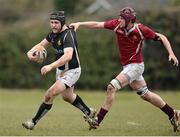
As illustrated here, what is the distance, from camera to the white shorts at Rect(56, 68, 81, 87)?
1358 centimetres

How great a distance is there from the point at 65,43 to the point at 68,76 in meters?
0.69

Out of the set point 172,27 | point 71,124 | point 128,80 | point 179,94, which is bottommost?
point 179,94

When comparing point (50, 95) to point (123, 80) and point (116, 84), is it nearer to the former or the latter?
point (116, 84)

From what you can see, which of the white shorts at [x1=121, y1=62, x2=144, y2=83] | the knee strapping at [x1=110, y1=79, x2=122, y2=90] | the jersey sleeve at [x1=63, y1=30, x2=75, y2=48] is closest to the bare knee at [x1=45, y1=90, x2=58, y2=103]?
the jersey sleeve at [x1=63, y1=30, x2=75, y2=48]

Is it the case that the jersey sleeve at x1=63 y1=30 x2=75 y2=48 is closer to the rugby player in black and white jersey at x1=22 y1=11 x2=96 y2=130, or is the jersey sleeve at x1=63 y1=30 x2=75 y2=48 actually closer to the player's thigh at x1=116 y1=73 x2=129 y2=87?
the rugby player in black and white jersey at x1=22 y1=11 x2=96 y2=130

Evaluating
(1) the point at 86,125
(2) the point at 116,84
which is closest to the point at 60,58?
(2) the point at 116,84

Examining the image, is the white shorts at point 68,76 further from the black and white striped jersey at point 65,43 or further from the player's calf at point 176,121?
the player's calf at point 176,121

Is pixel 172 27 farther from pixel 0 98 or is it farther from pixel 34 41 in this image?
pixel 0 98

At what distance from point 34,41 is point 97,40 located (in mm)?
2874

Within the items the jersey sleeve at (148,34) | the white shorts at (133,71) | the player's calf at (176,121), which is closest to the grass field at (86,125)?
the player's calf at (176,121)

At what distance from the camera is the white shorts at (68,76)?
44.5 feet

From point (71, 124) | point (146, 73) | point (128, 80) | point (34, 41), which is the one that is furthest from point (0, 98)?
point (128, 80)

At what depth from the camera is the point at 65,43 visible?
13336mm

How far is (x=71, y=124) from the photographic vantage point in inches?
600
